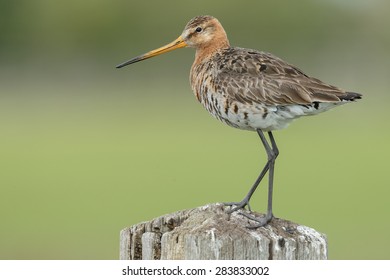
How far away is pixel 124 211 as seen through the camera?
58.8 ft

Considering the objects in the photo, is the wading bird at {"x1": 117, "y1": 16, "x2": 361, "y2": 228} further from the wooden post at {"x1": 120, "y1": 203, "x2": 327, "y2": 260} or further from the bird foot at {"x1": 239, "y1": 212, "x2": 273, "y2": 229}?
the wooden post at {"x1": 120, "y1": 203, "x2": 327, "y2": 260}

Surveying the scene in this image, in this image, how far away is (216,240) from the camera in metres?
5.41

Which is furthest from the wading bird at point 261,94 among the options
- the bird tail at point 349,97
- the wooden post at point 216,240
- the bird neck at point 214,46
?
the wooden post at point 216,240

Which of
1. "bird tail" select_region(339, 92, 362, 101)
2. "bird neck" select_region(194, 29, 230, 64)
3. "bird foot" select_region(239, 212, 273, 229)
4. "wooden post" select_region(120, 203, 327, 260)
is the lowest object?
"wooden post" select_region(120, 203, 327, 260)

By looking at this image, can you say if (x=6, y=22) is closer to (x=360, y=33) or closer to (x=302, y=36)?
(x=302, y=36)

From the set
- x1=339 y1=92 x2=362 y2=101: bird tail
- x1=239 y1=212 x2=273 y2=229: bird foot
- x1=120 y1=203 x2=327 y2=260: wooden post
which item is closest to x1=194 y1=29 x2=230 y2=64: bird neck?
x1=339 y1=92 x2=362 y2=101: bird tail

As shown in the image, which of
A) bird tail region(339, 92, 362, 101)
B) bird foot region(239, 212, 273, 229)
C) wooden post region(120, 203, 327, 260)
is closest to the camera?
wooden post region(120, 203, 327, 260)

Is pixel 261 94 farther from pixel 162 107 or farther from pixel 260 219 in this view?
pixel 162 107

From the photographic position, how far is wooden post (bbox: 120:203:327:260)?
5.41m

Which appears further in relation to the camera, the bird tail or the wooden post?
the bird tail

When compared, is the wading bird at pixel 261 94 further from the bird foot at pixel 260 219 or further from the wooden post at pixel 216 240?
the wooden post at pixel 216 240

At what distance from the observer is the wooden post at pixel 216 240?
17.7 feet

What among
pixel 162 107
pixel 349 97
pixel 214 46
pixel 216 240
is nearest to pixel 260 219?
pixel 216 240

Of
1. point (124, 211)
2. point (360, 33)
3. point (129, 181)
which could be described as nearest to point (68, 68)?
A: point (360, 33)
